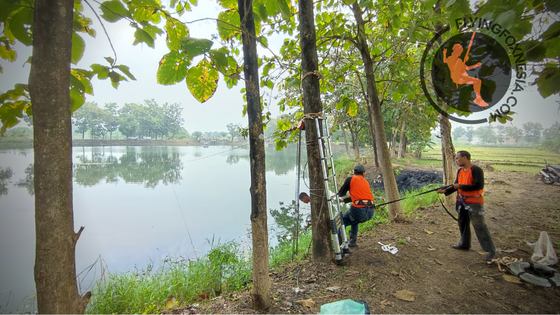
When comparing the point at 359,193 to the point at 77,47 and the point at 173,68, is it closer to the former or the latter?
the point at 173,68

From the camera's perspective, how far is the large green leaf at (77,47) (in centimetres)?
157

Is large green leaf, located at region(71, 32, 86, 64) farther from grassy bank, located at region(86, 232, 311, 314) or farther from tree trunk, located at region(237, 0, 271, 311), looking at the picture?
grassy bank, located at region(86, 232, 311, 314)

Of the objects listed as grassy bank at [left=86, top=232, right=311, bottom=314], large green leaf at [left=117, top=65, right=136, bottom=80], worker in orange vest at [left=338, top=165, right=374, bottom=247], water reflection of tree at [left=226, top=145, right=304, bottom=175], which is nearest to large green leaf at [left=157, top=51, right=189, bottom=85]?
large green leaf at [left=117, top=65, right=136, bottom=80]

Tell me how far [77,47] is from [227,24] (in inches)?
36.3

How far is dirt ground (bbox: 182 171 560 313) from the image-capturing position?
318 centimetres

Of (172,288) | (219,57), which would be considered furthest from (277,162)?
(219,57)

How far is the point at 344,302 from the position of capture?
8.10ft

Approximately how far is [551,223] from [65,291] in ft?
31.1

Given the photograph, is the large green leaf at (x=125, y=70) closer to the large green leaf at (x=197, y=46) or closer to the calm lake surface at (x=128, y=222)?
the large green leaf at (x=197, y=46)

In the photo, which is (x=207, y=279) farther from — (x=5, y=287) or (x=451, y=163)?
(x=451, y=163)

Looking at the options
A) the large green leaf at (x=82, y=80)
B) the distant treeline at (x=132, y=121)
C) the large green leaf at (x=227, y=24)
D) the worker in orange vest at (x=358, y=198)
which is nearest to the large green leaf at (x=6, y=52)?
the large green leaf at (x=82, y=80)

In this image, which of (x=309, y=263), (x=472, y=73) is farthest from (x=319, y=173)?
(x=472, y=73)

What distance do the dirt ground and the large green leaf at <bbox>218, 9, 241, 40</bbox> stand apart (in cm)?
281

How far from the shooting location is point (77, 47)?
158 cm
